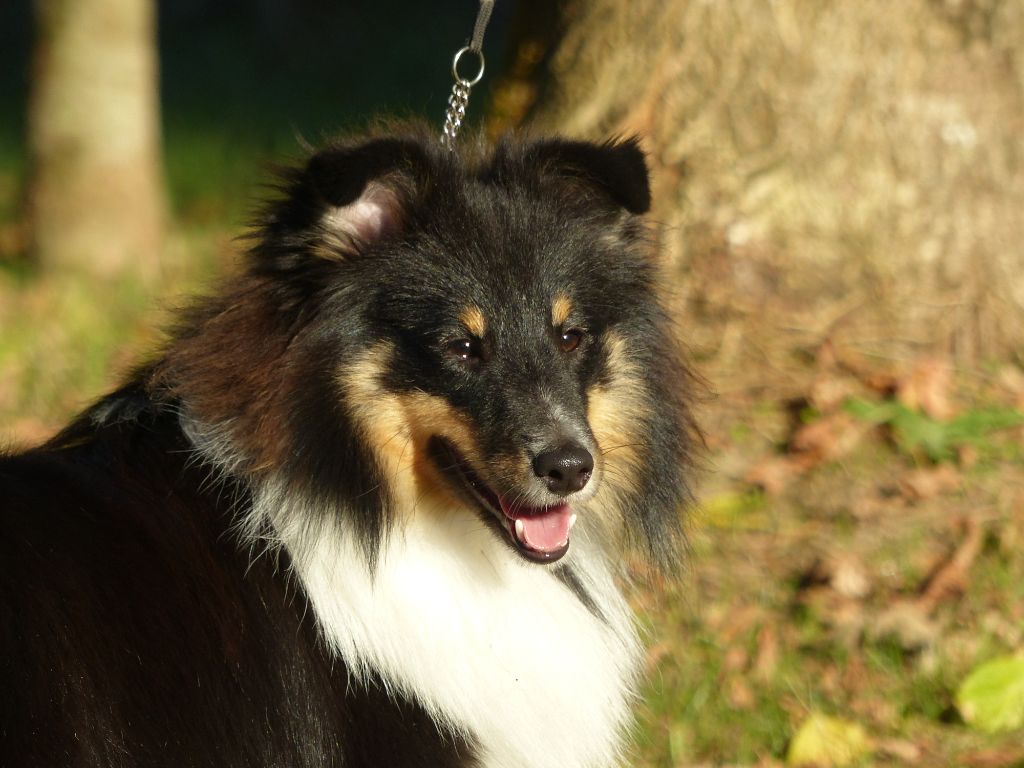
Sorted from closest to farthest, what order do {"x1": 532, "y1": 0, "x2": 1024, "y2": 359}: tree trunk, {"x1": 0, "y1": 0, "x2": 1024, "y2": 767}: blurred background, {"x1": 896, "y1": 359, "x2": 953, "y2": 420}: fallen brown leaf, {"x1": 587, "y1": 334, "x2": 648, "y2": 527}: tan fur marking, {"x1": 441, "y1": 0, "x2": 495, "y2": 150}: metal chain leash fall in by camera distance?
{"x1": 587, "y1": 334, "x2": 648, "y2": 527}: tan fur marking, {"x1": 441, "y1": 0, "x2": 495, "y2": 150}: metal chain leash, {"x1": 0, "y1": 0, "x2": 1024, "y2": 767}: blurred background, {"x1": 896, "y1": 359, "x2": 953, "y2": 420}: fallen brown leaf, {"x1": 532, "y1": 0, "x2": 1024, "y2": 359}: tree trunk

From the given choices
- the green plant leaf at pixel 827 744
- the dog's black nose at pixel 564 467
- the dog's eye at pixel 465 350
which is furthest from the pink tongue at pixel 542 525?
the green plant leaf at pixel 827 744

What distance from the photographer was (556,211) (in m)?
3.24

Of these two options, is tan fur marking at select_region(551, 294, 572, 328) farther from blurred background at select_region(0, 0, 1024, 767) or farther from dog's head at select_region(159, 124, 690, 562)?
blurred background at select_region(0, 0, 1024, 767)

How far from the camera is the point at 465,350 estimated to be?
121 inches

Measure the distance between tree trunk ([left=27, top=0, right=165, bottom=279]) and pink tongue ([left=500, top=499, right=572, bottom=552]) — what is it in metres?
5.17

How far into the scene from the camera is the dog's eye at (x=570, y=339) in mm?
3162

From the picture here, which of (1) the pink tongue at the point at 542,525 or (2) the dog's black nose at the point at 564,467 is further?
(1) the pink tongue at the point at 542,525

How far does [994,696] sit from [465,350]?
207 centimetres

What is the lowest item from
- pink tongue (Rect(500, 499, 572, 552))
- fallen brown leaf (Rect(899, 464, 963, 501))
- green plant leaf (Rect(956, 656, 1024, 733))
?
green plant leaf (Rect(956, 656, 1024, 733))

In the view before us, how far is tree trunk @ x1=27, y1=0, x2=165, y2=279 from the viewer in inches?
301

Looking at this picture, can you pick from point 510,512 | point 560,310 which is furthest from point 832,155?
point 510,512

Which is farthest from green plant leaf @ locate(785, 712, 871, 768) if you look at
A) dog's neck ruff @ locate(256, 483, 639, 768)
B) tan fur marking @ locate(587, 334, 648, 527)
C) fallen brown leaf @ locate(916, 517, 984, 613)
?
tan fur marking @ locate(587, 334, 648, 527)

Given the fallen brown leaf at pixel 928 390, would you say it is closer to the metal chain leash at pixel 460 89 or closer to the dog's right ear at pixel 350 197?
the metal chain leash at pixel 460 89

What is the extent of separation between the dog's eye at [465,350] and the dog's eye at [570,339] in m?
0.21
